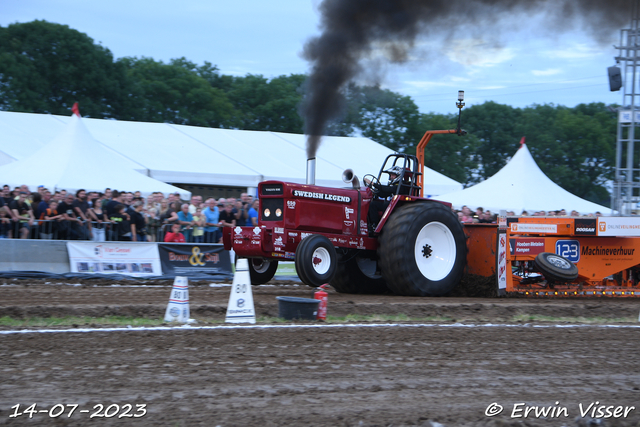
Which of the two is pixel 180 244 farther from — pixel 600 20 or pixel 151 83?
pixel 151 83

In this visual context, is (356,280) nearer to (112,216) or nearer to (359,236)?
(359,236)

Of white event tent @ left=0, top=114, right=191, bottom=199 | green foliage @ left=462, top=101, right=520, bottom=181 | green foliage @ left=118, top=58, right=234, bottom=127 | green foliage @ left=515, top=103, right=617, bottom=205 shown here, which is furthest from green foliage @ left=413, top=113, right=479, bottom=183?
white event tent @ left=0, top=114, right=191, bottom=199

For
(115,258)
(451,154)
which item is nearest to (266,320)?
(115,258)

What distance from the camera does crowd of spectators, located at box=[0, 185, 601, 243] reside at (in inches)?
482

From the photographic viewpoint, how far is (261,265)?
33.4ft

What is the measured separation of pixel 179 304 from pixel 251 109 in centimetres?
4421

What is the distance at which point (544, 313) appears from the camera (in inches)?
360

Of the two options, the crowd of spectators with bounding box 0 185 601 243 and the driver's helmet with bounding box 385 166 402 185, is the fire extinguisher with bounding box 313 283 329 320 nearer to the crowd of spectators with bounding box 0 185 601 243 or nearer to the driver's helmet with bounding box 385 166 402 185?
the driver's helmet with bounding box 385 166 402 185

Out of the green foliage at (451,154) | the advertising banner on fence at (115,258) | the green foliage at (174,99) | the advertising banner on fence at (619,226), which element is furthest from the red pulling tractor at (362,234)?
the green foliage at (451,154)

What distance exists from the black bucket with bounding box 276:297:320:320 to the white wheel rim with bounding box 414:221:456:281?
2.96m

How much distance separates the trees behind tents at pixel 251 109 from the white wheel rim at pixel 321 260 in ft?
70.4

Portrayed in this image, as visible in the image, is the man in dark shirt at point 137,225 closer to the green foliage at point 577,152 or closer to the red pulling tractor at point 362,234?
the red pulling tractor at point 362,234

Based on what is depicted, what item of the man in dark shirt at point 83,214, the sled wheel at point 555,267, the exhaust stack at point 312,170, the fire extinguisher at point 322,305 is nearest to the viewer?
the fire extinguisher at point 322,305

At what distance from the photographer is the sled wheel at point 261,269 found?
10.1 m
